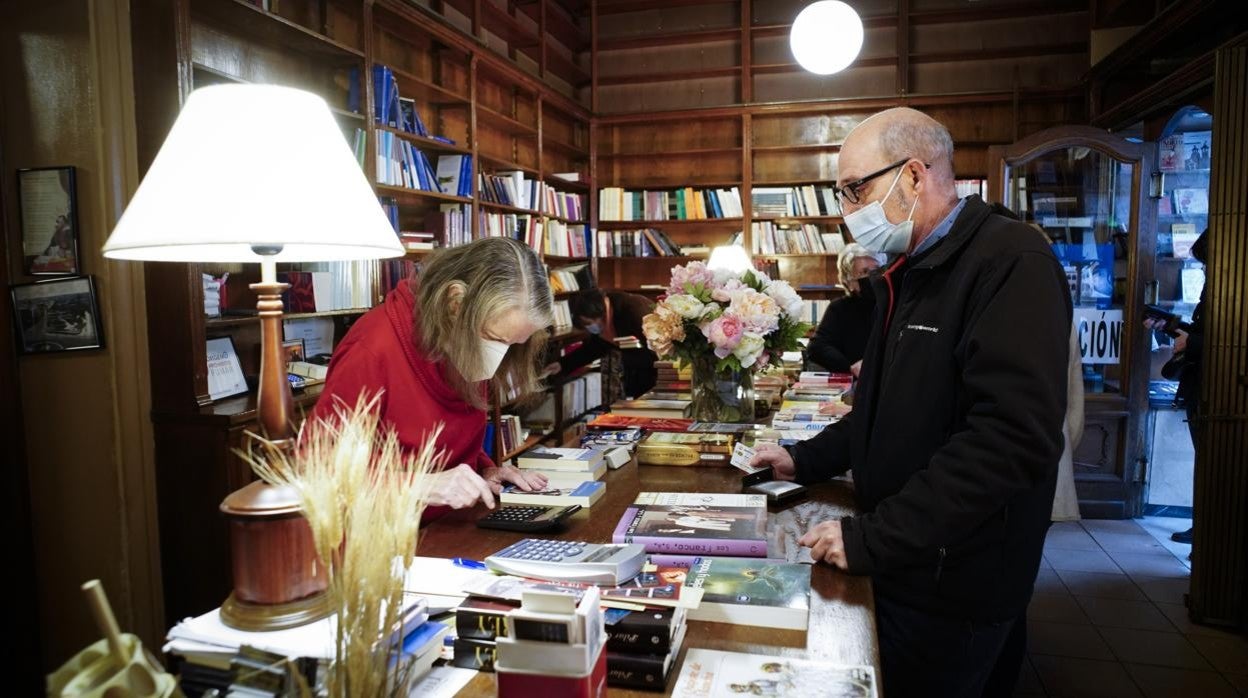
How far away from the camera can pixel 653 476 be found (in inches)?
76.4

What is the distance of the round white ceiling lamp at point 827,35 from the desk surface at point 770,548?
3427 millimetres

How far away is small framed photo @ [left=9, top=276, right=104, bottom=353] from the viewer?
2508 mm

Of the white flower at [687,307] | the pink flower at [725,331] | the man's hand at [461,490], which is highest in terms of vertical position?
the white flower at [687,307]

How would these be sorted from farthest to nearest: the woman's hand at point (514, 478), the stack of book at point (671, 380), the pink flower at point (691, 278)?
1. the stack of book at point (671, 380)
2. the pink flower at point (691, 278)
3. the woman's hand at point (514, 478)

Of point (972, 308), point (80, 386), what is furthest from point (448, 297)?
point (80, 386)

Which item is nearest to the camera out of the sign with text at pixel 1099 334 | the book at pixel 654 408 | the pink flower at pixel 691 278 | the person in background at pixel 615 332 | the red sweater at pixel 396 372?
the red sweater at pixel 396 372

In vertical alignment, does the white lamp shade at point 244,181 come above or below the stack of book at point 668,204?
below

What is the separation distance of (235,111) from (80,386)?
208 centimetres

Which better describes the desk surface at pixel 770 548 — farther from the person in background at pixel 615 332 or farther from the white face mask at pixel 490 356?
the person in background at pixel 615 332

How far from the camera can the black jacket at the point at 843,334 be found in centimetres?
381

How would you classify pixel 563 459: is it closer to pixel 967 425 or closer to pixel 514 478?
pixel 514 478

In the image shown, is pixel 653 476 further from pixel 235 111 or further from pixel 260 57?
pixel 260 57

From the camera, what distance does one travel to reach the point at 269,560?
96 centimetres

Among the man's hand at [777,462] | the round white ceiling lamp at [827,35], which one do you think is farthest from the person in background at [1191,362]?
the man's hand at [777,462]
